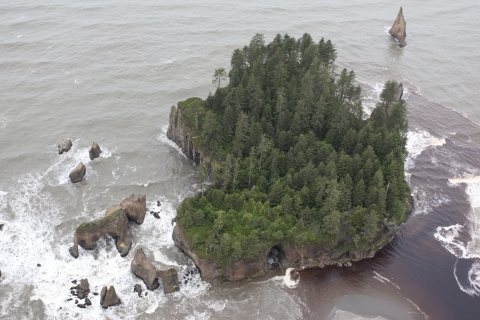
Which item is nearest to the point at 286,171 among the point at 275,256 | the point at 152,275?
the point at 275,256

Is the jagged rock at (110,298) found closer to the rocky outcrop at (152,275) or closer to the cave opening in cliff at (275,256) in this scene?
the rocky outcrop at (152,275)

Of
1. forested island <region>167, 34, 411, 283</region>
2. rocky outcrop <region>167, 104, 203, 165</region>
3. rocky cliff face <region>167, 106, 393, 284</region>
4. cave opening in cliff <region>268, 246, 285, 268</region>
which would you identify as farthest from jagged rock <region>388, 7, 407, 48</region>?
cave opening in cliff <region>268, 246, 285, 268</region>

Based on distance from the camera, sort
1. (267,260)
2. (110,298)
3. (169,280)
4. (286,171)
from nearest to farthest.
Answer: (110,298), (169,280), (267,260), (286,171)

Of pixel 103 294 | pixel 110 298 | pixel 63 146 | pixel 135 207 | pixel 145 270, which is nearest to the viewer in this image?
pixel 110 298

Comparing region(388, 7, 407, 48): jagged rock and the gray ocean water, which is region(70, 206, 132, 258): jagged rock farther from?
region(388, 7, 407, 48): jagged rock

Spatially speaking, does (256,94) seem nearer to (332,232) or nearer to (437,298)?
(332,232)

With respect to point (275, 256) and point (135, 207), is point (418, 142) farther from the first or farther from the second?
point (135, 207)

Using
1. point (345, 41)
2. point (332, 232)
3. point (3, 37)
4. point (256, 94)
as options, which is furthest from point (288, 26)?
point (332, 232)

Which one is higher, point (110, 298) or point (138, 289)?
point (110, 298)
